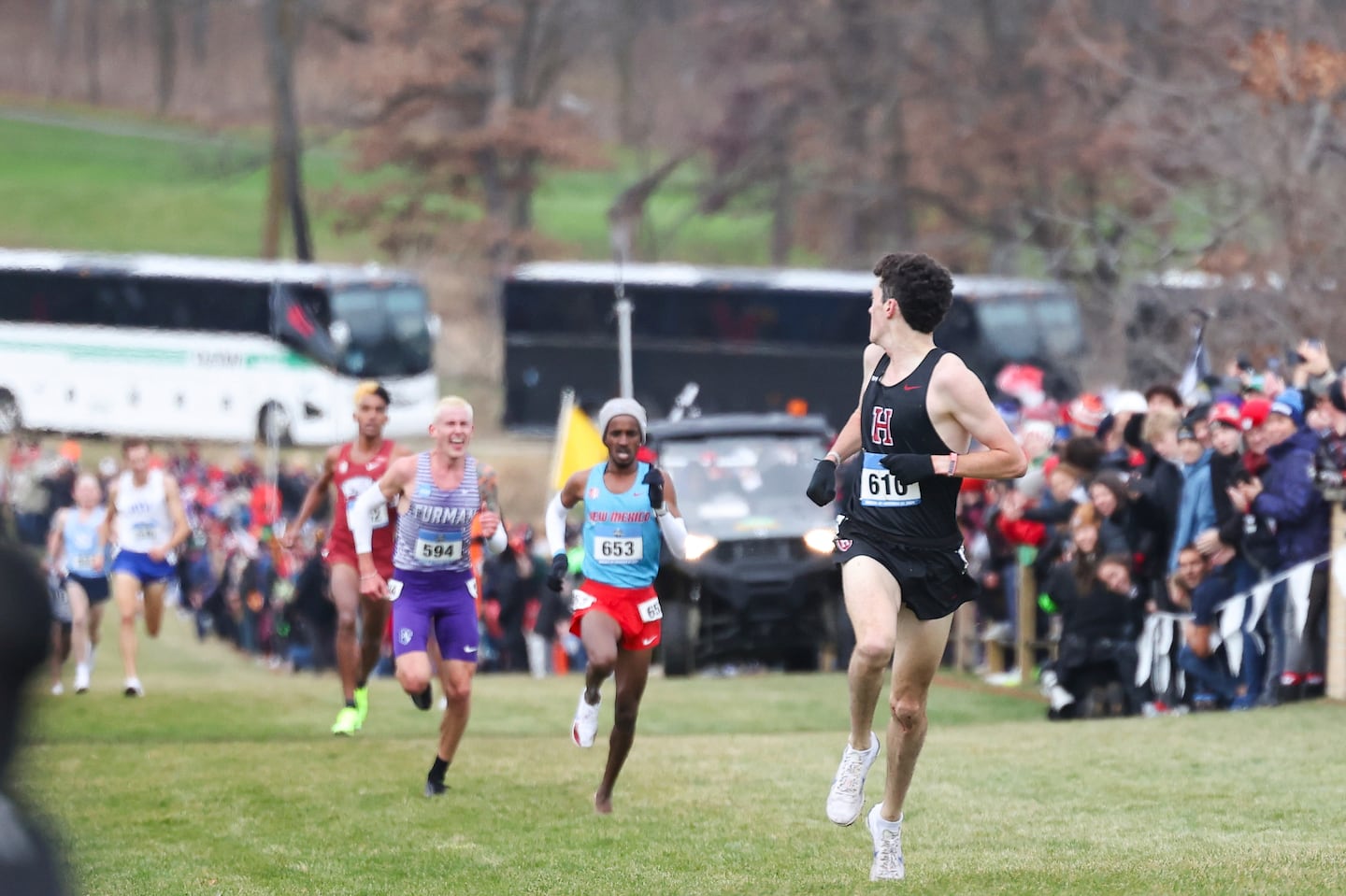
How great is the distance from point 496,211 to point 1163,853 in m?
49.8

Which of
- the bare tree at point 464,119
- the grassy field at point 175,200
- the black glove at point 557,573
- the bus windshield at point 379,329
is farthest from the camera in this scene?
the grassy field at point 175,200

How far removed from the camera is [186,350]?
147 feet

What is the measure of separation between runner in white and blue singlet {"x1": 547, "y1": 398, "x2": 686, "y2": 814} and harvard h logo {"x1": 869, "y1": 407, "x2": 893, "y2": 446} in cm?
227

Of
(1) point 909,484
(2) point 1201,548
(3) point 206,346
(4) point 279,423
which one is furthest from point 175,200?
(1) point 909,484

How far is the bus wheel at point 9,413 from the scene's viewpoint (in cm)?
4547

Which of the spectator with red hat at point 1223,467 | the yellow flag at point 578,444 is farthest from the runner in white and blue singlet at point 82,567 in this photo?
the spectator with red hat at point 1223,467

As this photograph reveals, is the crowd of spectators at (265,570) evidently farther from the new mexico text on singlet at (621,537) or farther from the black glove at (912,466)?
the black glove at (912,466)

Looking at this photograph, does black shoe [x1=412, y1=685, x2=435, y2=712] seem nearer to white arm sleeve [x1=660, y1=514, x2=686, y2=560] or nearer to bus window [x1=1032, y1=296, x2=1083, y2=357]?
white arm sleeve [x1=660, y1=514, x2=686, y2=560]

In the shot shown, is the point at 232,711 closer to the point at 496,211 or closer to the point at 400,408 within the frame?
the point at 400,408

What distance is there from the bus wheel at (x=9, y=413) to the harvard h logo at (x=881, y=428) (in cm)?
4041

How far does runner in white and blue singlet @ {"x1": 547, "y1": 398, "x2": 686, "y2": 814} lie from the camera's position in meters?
9.95

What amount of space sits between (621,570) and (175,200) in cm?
7090

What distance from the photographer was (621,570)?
1008 centimetres

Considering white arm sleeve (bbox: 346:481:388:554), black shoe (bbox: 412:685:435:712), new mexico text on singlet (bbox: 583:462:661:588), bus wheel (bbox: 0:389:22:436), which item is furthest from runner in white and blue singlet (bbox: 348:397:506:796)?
bus wheel (bbox: 0:389:22:436)
